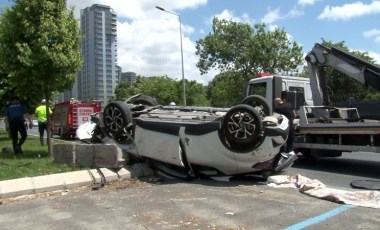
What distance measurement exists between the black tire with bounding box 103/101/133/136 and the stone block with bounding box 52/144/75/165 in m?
0.90

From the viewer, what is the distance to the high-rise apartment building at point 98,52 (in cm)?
2448

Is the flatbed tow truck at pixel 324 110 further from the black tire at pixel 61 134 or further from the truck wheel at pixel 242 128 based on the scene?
the black tire at pixel 61 134

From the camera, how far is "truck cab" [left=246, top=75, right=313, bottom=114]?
41.7 feet

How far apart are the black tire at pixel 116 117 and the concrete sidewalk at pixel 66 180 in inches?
37.7

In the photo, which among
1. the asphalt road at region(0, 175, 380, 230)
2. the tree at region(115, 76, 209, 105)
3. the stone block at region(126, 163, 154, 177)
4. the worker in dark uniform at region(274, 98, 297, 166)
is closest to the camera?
the asphalt road at region(0, 175, 380, 230)

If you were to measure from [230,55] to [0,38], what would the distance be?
25.8 metres

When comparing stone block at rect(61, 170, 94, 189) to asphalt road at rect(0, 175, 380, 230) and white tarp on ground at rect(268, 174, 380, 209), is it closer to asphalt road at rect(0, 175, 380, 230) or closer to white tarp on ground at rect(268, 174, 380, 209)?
asphalt road at rect(0, 175, 380, 230)

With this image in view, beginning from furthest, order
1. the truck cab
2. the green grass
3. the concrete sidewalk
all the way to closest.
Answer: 1. the truck cab
2. the green grass
3. the concrete sidewalk

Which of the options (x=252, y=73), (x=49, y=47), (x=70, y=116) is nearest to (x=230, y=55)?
(x=252, y=73)

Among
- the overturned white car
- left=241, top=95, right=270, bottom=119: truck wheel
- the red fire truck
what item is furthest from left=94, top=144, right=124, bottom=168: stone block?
the red fire truck

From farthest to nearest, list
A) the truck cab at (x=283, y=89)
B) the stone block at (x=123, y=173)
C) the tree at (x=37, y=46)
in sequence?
1. the truck cab at (x=283, y=89)
2. the tree at (x=37, y=46)
3. the stone block at (x=123, y=173)

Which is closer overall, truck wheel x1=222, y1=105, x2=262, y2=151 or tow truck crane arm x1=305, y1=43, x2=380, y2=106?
truck wheel x1=222, y1=105, x2=262, y2=151

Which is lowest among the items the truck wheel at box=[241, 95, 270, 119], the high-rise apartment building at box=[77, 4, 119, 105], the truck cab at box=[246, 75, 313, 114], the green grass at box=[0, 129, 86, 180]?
the green grass at box=[0, 129, 86, 180]

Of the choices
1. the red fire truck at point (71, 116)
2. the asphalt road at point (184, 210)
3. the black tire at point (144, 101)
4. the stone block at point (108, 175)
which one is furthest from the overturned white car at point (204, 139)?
the red fire truck at point (71, 116)
